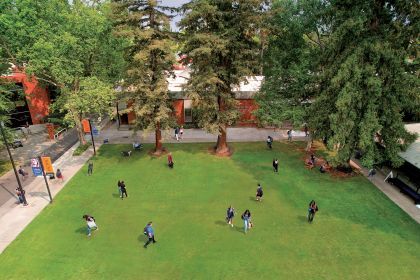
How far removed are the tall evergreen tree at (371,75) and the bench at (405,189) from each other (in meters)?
1.65

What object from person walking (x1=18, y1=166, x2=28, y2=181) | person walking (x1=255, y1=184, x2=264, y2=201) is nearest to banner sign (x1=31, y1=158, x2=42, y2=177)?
person walking (x1=18, y1=166, x2=28, y2=181)

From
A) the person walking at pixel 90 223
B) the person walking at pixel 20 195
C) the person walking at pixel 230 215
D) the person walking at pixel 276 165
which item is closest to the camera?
the person walking at pixel 90 223

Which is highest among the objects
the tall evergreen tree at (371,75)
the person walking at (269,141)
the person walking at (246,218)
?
the tall evergreen tree at (371,75)

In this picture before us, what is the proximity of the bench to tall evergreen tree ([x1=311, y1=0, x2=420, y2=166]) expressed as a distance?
5.43 ft

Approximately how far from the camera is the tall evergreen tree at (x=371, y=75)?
64.8 feet

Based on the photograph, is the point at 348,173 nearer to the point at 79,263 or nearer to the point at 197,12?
the point at 197,12

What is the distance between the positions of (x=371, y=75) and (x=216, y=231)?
13893 mm

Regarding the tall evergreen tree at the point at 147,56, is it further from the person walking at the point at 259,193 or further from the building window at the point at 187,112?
the building window at the point at 187,112

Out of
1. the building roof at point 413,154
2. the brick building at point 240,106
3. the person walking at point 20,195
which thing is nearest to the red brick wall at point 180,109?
the brick building at point 240,106

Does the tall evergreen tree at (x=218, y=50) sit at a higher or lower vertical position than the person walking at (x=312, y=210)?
higher

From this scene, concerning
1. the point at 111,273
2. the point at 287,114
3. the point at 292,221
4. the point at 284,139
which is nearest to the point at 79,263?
the point at 111,273

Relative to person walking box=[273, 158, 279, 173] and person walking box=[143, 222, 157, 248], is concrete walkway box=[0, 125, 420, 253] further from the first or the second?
person walking box=[143, 222, 157, 248]

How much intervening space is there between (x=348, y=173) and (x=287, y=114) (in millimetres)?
6515

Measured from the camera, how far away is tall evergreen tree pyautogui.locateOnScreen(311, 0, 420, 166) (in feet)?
64.8
